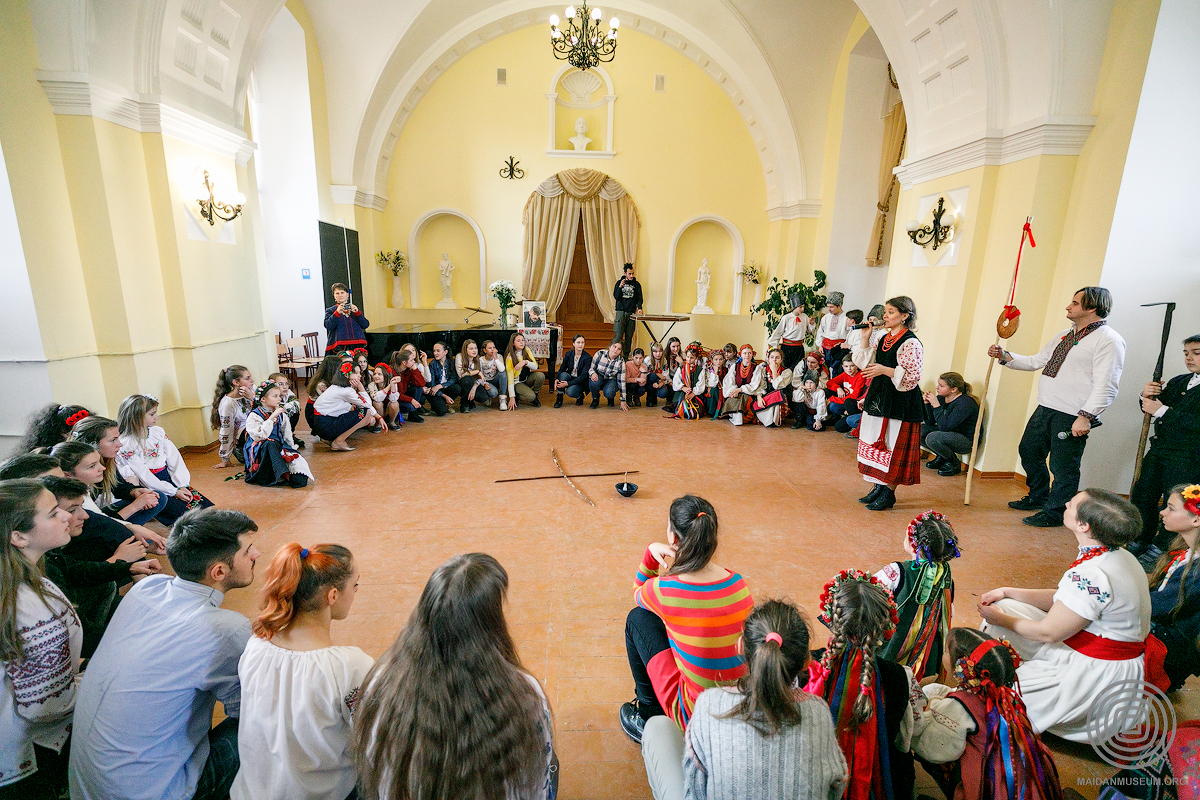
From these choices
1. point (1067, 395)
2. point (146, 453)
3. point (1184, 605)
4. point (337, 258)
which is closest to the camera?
point (1184, 605)

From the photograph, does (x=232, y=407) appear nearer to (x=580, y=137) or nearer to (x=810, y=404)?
(x=810, y=404)

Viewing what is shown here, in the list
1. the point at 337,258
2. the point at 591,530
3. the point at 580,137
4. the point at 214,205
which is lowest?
the point at 591,530

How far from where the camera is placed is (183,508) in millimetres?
3566

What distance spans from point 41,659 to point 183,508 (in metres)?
2.34

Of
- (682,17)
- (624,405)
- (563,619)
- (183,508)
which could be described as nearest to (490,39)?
(682,17)

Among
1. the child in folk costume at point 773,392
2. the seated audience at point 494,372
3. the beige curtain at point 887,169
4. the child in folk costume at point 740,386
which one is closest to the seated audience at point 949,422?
the child in folk costume at point 773,392

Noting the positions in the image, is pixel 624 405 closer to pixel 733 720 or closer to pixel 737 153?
pixel 737 153

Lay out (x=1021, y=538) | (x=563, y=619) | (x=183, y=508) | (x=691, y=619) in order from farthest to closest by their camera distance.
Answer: (x=1021, y=538), (x=183, y=508), (x=563, y=619), (x=691, y=619)

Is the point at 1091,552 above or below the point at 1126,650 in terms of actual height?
above

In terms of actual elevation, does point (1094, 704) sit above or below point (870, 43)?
below

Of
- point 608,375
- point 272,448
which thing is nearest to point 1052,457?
point 608,375

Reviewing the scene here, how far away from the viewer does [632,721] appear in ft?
6.73

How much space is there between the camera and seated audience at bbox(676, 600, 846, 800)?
116cm

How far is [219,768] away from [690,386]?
6.15m
